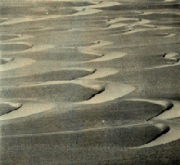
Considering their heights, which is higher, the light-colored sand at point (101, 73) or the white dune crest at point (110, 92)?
the light-colored sand at point (101, 73)

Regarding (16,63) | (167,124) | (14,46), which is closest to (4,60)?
(16,63)

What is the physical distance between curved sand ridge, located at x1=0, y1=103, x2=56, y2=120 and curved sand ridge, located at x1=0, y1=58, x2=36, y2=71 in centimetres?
35

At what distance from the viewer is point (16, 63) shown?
4.92 ft

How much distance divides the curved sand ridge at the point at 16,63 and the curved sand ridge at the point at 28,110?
1.15 feet

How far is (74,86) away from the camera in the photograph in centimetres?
125

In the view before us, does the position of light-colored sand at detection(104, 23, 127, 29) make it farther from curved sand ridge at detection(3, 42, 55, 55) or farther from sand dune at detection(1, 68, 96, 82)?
sand dune at detection(1, 68, 96, 82)

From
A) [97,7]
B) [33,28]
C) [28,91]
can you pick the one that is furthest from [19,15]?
[28,91]

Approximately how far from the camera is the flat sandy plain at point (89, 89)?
0.91 m

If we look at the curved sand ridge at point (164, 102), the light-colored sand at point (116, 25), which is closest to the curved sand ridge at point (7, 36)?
the light-colored sand at point (116, 25)

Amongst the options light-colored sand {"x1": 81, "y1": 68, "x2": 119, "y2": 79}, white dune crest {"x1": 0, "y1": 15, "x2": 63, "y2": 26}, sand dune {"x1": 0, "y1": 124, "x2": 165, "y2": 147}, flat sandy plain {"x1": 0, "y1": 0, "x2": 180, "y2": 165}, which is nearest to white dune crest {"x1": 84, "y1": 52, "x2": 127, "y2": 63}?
flat sandy plain {"x1": 0, "y1": 0, "x2": 180, "y2": 165}

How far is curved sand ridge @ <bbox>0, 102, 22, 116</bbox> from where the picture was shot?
3.54 ft

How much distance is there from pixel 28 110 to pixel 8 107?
6cm

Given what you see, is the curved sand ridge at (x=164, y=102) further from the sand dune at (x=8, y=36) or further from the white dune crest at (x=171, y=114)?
the sand dune at (x=8, y=36)

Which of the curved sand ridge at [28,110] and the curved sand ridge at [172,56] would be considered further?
the curved sand ridge at [172,56]
